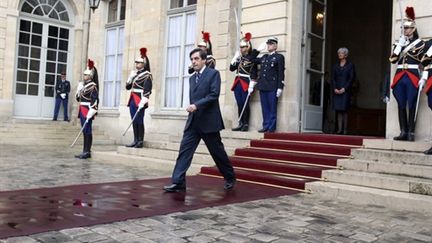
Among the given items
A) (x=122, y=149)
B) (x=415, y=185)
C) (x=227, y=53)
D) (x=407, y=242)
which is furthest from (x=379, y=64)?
(x=407, y=242)

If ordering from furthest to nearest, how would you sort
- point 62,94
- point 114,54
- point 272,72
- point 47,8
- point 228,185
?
point 47,8 → point 62,94 → point 114,54 → point 272,72 → point 228,185

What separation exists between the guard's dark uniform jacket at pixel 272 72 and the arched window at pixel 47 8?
9.97 metres

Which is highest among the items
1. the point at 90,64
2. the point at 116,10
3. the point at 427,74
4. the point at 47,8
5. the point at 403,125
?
the point at 47,8

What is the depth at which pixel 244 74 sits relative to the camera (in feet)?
32.4

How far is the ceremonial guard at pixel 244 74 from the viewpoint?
9.78m

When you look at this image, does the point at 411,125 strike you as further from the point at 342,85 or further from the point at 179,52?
the point at 179,52

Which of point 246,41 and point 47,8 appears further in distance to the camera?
Result: point 47,8

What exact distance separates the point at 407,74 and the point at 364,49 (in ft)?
23.7

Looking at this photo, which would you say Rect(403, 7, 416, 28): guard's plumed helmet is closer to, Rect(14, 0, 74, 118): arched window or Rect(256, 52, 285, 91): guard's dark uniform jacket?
Rect(256, 52, 285, 91): guard's dark uniform jacket

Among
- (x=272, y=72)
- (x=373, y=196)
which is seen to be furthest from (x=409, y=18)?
(x=373, y=196)

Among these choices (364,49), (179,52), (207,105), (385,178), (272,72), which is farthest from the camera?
(364,49)

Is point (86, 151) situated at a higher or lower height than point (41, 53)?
lower

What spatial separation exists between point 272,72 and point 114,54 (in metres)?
7.09

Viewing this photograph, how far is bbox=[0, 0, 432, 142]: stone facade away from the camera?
958 cm
